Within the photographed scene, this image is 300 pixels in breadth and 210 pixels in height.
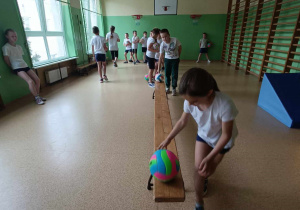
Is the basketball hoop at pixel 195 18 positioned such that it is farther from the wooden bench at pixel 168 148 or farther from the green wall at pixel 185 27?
the wooden bench at pixel 168 148

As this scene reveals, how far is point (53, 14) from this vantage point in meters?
5.66

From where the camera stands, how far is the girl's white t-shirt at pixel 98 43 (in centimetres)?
513

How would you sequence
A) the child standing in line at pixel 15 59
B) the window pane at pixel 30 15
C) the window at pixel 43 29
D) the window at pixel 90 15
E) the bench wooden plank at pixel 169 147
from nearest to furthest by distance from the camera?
the bench wooden plank at pixel 169 147, the child standing in line at pixel 15 59, the window pane at pixel 30 15, the window at pixel 43 29, the window at pixel 90 15

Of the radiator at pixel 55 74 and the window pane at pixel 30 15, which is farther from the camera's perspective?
the radiator at pixel 55 74

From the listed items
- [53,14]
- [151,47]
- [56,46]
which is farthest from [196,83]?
[53,14]

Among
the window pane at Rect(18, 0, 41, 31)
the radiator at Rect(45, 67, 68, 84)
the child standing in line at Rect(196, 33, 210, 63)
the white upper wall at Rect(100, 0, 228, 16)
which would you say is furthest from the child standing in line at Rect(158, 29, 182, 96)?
the white upper wall at Rect(100, 0, 228, 16)

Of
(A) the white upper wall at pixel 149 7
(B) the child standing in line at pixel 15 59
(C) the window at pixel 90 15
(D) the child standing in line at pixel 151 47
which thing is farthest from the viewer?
(A) the white upper wall at pixel 149 7

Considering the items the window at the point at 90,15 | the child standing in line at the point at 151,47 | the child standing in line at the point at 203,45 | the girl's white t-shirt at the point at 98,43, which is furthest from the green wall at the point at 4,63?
the child standing in line at the point at 203,45

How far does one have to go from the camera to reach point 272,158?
6.91 feet

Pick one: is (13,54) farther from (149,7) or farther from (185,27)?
(185,27)

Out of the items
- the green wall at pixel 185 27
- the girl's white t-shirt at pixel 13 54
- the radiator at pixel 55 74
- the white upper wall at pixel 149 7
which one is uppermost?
the white upper wall at pixel 149 7

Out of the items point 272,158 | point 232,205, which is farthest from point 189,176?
point 272,158

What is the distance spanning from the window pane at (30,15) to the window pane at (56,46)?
1.90ft

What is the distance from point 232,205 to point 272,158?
955 millimetres
